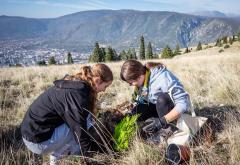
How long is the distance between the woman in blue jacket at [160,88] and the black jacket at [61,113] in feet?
2.68

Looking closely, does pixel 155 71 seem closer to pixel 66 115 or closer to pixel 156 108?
pixel 156 108

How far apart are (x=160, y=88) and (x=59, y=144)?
1446 millimetres

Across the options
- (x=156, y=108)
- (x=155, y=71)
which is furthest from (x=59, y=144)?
(x=155, y=71)

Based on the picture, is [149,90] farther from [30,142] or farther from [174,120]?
[30,142]

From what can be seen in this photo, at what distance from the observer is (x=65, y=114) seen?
369 cm

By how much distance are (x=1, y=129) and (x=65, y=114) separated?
6.22ft

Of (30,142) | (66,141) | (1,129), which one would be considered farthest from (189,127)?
(1,129)

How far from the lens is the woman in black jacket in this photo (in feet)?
11.8

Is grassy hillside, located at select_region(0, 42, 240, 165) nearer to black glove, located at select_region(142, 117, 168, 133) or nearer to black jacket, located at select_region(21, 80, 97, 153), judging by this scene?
black jacket, located at select_region(21, 80, 97, 153)

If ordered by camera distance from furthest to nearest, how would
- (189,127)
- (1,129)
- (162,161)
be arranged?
(1,129)
(189,127)
(162,161)

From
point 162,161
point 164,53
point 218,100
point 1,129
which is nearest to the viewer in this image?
point 162,161

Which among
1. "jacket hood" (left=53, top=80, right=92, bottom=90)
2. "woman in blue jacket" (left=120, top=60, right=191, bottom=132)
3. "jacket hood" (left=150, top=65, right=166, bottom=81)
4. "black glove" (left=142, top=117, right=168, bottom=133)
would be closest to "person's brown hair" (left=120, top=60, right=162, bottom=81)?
"woman in blue jacket" (left=120, top=60, right=191, bottom=132)

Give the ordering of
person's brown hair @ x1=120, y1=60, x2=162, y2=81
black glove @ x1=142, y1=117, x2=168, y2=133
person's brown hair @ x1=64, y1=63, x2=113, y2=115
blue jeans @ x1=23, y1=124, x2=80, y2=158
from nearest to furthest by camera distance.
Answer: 1. person's brown hair @ x1=64, y1=63, x2=113, y2=115
2. blue jeans @ x1=23, y1=124, x2=80, y2=158
3. black glove @ x1=142, y1=117, x2=168, y2=133
4. person's brown hair @ x1=120, y1=60, x2=162, y2=81

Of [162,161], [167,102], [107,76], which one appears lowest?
[162,161]
